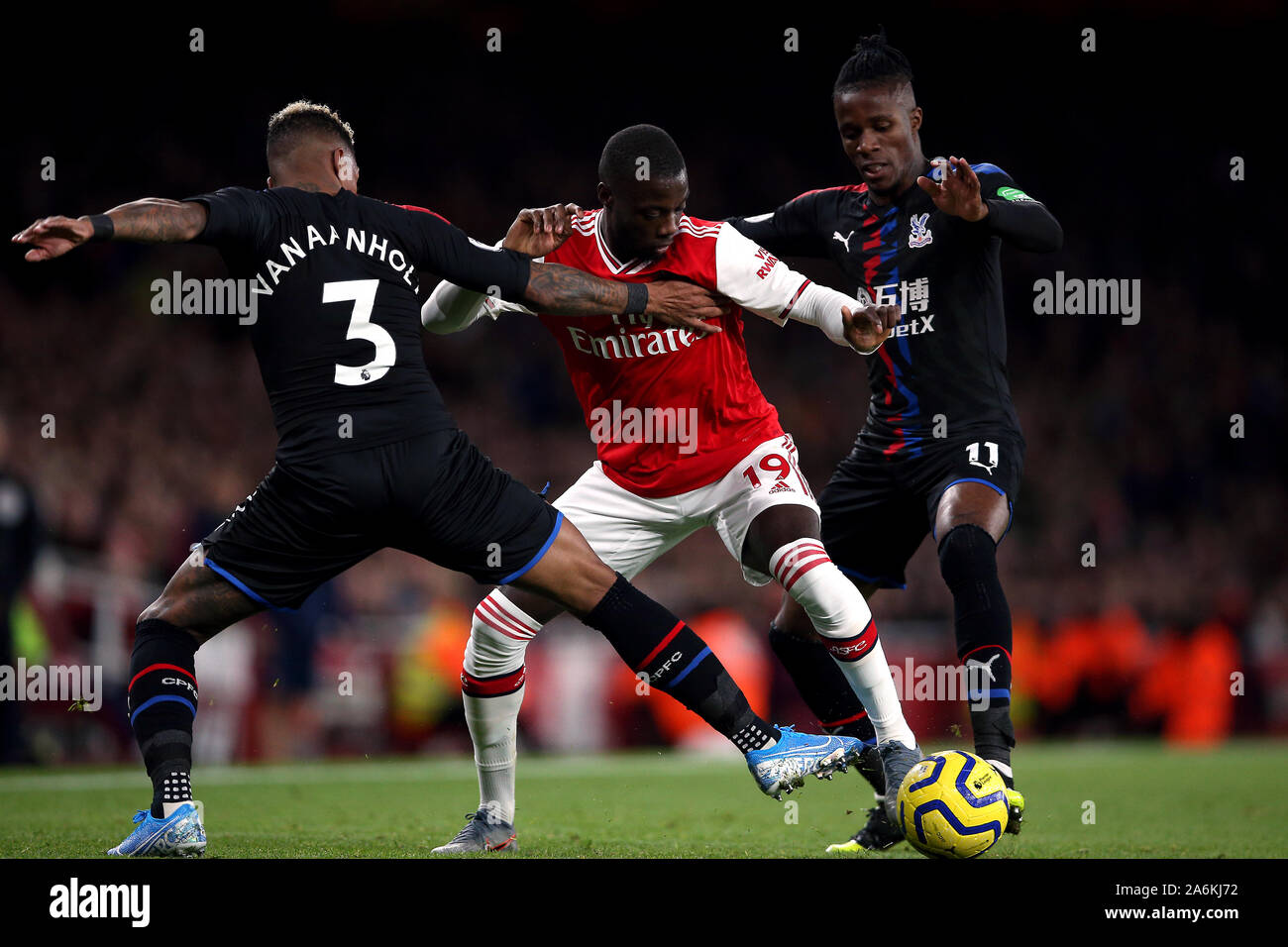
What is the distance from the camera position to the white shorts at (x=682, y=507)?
5.52 metres

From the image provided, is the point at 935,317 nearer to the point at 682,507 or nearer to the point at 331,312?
the point at 682,507

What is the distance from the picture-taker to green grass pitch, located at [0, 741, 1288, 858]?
5.47 meters

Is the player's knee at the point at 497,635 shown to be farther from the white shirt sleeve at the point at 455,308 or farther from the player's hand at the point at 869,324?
the player's hand at the point at 869,324

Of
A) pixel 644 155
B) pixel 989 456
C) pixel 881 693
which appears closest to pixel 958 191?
pixel 989 456

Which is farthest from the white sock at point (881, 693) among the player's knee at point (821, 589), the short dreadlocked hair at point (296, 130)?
the short dreadlocked hair at point (296, 130)

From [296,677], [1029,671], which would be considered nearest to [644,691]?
[296,677]

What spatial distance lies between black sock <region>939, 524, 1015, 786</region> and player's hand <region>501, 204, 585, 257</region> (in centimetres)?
185

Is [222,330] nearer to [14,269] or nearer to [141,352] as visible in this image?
[141,352]

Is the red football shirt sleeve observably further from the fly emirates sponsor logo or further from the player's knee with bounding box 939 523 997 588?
the player's knee with bounding box 939 523 997 588

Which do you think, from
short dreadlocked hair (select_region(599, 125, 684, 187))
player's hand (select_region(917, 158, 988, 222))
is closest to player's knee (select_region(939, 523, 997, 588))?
player's hand (select_region(917, 158, 988, 222))

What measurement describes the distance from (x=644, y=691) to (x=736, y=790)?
10.9ft

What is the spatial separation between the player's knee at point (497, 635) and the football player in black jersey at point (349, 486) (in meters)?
0.69

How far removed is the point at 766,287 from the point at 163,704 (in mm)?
2635

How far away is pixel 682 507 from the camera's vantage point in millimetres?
5680
